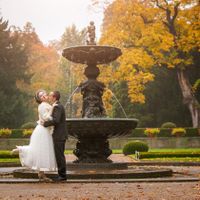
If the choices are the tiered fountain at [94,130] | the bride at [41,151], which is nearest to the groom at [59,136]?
the bride at [41,151]

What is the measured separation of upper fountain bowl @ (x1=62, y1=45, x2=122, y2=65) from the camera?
51.5 feet

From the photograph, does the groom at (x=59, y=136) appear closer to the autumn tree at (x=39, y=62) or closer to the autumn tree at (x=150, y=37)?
the autumn tree at (x=150, y=37)

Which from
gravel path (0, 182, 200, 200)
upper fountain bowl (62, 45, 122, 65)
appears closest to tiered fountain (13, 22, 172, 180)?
upper fountain bowl (62, 45, 122, 65)

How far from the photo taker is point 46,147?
1155cm

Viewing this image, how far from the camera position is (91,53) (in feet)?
52.3

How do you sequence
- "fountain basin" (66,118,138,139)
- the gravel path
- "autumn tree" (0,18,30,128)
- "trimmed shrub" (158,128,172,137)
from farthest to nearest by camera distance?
"autumn tree" (0,18,30,128), "trimmed shrub" (158,128,172,137), "fountain basin" (66,118,138,139), the gravel path

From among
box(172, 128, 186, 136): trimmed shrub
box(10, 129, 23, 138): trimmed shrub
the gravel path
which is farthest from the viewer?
box(10, 129, 23, 138): trimmed shrub

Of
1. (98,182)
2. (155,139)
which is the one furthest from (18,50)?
(98,182)

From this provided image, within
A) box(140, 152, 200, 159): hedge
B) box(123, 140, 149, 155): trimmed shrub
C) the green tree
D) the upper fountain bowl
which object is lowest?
box(140, 152, 200, 159): hedge

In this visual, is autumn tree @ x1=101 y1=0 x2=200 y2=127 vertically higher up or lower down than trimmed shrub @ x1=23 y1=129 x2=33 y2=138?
higher up

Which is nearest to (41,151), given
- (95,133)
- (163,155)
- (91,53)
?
(95,133)

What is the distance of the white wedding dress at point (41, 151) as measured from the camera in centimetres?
1148

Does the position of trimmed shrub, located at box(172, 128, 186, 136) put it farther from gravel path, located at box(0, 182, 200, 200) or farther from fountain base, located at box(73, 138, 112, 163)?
gravel path, located at box(0, 182, 200, 200)

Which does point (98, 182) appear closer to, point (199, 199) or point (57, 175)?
point (57, 175)
